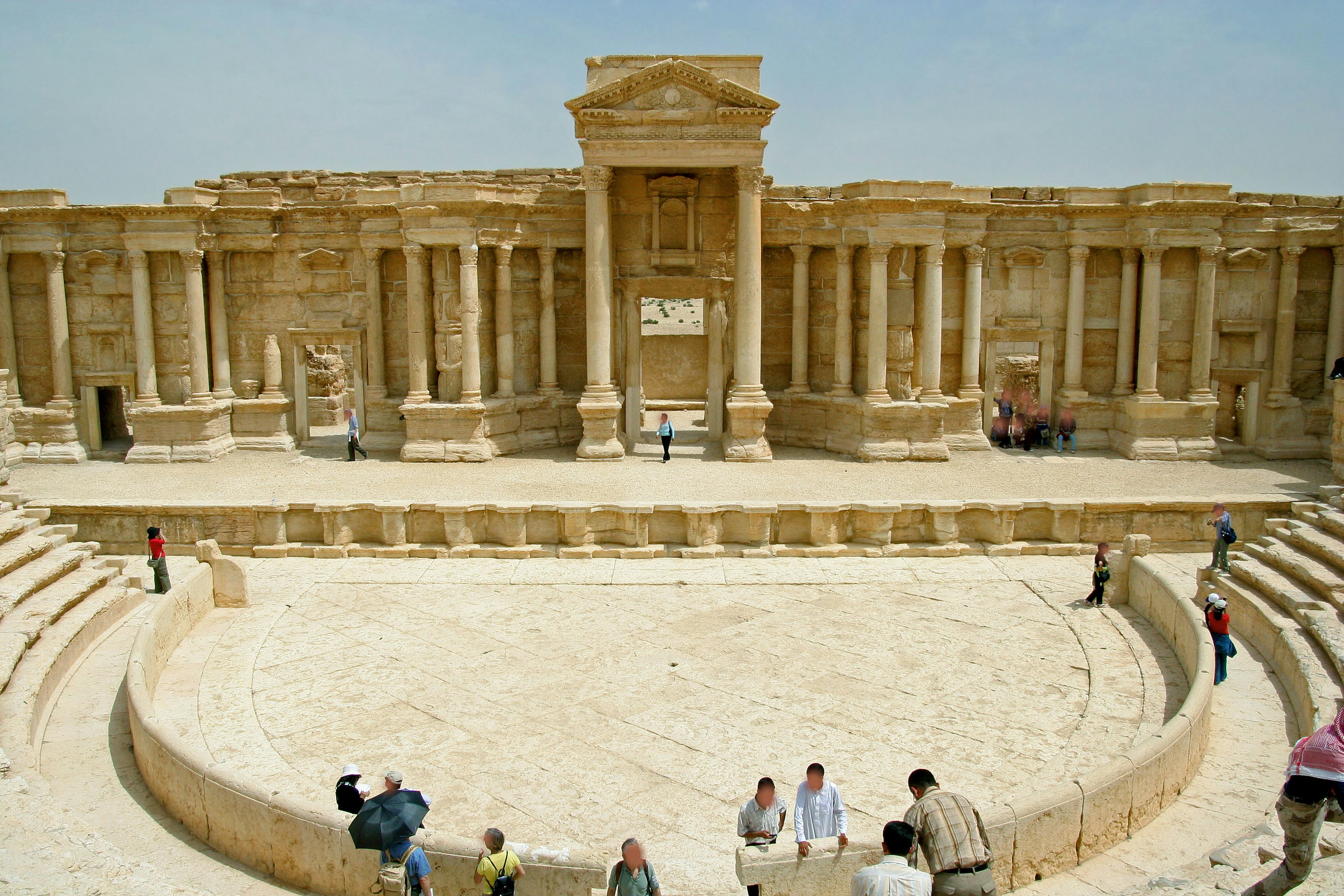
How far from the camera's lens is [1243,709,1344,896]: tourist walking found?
6.57m

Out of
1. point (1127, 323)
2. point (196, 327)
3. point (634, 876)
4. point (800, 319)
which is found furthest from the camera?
point (800, 319)

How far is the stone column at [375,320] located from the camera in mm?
23828

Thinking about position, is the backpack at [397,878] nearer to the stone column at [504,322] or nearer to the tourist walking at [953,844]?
the tourist walking at [953,844]

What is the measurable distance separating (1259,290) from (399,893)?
24.0m

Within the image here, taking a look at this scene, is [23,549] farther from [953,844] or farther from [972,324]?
[972,324]

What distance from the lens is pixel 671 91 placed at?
2125 cm

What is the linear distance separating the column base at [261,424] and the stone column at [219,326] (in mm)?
519

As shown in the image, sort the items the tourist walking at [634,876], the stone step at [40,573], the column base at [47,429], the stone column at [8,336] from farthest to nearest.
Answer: the stone column at [8,336]
the column base at [47,429]
the stone step at [40,573]
the tourist walking at [634,876]

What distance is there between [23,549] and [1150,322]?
22537mm

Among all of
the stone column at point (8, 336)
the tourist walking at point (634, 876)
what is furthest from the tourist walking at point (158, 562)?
the stone column at point (8, 336)

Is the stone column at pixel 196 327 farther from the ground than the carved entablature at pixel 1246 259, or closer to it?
closer to it

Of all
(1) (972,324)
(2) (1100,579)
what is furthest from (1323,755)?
(1) (972,324)

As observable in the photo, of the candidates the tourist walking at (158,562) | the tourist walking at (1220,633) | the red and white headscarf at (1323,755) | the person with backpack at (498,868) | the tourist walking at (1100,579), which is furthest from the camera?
the tourist walking at (158,562)

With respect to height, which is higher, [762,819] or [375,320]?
[375,320]
